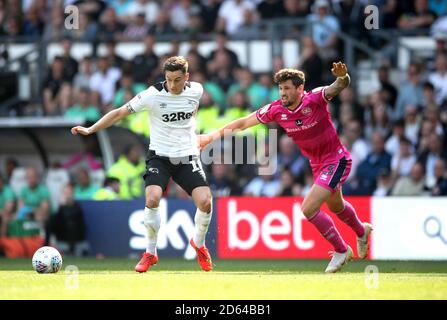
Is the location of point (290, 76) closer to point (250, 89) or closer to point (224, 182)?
point (224, 182)

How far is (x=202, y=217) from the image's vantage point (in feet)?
45.7

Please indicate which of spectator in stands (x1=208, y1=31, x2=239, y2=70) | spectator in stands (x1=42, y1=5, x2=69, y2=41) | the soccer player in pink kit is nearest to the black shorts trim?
the soccer player in pink kit

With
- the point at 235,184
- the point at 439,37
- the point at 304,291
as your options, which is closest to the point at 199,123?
the point at 235,184

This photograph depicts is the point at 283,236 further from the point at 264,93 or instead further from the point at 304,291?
the point at 304,291

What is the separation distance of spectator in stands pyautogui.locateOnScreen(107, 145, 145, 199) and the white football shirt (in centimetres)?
654

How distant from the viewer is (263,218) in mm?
18438

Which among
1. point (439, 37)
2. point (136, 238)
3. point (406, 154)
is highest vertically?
point (439, 37)

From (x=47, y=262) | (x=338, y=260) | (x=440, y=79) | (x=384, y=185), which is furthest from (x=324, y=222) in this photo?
(x=440, y=79)

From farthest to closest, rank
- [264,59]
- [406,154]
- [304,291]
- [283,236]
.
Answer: [264,59] < [406,154] < [283,236] < [304,291]

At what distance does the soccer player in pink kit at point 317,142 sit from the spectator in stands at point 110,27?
399 inches

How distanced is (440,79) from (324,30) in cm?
255

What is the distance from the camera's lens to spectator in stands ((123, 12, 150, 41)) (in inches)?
932

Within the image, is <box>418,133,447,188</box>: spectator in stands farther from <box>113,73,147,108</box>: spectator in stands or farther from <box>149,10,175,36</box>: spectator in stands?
<box>149,10,175,36</box>: spectator in stands

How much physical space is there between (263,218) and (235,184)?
6.48 feet
